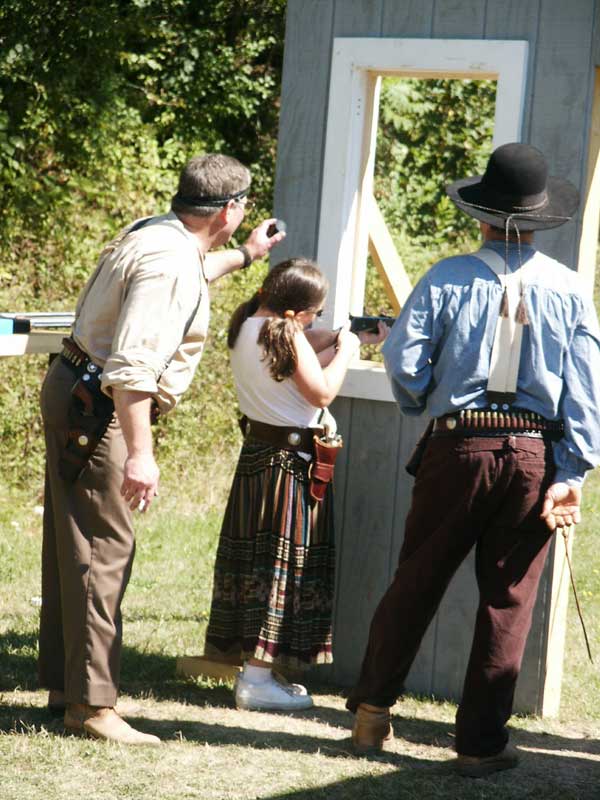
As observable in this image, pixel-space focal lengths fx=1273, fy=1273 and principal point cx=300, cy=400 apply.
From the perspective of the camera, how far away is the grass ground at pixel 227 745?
404 cm

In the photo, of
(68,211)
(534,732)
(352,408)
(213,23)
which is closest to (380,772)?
(534,732)

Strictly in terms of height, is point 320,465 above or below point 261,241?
below

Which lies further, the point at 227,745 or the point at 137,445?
the point at 227,745

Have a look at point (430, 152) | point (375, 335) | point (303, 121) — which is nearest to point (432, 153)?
point (430, 152)

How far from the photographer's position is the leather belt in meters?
4.97

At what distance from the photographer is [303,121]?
5285mm

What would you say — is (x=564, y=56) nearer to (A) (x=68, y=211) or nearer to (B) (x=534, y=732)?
(B) (x=534, y=732)

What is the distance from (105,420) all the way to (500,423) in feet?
4.33

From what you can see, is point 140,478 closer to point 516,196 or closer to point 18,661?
point 516,196

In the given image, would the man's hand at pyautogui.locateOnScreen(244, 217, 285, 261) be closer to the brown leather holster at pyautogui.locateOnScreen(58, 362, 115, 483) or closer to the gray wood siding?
the gray wood siding

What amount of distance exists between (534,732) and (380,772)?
853 millimetres

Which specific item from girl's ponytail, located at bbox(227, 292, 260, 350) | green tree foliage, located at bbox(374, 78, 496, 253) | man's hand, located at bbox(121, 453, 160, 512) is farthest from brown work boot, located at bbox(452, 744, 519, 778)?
green tree foliage, located at bbox(374, 78, 496, 253)

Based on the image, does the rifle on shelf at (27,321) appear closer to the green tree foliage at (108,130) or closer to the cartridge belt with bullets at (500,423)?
the cartridge belt with bullets at (500,423)

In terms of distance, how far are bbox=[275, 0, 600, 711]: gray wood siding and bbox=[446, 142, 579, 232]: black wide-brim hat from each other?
654 millimetres
